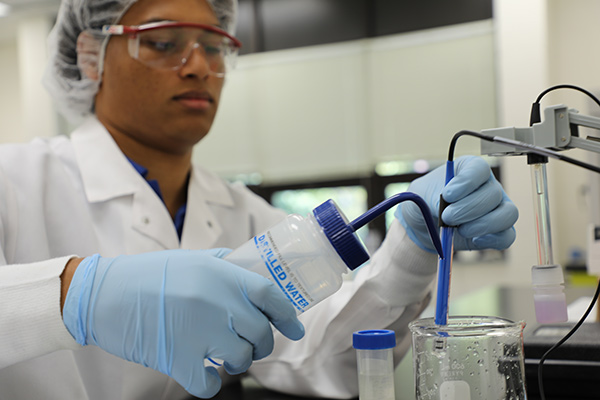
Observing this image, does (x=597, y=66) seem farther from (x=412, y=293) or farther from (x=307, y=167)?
(x=412, y=293)

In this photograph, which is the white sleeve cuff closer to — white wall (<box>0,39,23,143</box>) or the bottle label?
the bottle label

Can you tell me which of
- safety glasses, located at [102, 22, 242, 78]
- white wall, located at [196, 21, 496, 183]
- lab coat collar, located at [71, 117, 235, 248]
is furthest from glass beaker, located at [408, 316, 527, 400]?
white wall, located at [196, 21, 496, 183]

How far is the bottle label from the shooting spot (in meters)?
0.75

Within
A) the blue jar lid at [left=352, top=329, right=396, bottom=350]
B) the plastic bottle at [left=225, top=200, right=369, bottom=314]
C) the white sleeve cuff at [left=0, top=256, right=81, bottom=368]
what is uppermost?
the plastic bottle at [left=225, top=200, right=369, bottom=314]

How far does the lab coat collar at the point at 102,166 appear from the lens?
137 centimetres

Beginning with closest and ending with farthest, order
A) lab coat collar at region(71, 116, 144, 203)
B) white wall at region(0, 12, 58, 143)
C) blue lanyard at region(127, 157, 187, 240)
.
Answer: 1. lab coat collar at region(71, 116, 144, 203)
2. blue lanyard at region(127, 157, 187, 240)
3. white wall at region(0, 12, 58, 143)

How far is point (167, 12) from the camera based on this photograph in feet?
4.77

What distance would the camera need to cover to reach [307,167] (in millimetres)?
5180

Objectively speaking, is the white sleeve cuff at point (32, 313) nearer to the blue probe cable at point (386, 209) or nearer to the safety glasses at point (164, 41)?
the blue probe cable at point (386, 209)

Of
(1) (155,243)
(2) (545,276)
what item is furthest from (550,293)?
(1) (155,243)

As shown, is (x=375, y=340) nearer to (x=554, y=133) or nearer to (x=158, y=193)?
(x=554, y=133)

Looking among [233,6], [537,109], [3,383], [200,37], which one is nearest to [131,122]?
[200,37]

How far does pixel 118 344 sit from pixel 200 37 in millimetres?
904

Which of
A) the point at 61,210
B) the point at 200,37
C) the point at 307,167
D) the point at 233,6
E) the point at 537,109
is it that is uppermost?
the point at 233,6
